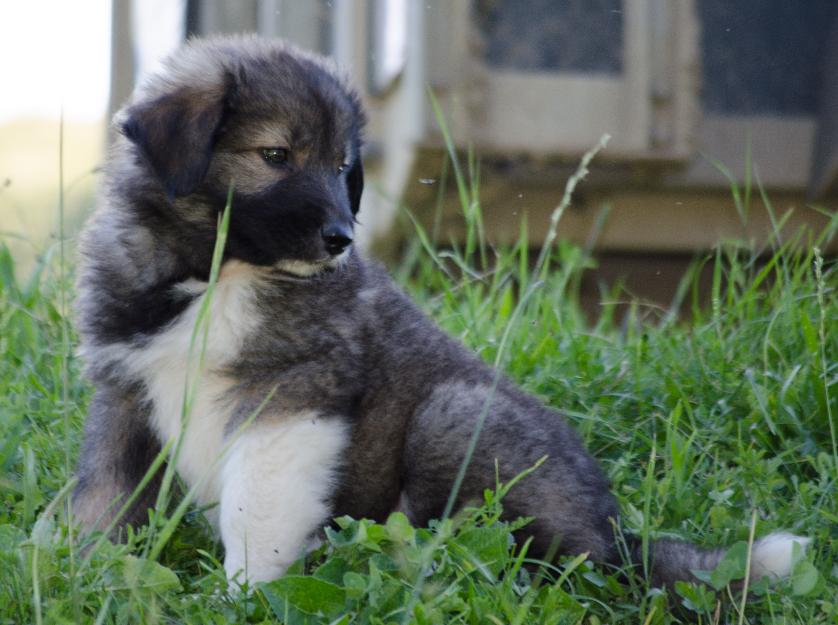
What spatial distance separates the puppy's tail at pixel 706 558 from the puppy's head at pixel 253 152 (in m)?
1.05

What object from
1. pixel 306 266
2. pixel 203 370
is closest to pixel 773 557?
pixel 306 266

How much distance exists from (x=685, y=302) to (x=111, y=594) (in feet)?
16.5

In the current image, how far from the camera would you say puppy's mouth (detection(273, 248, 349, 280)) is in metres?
3.03

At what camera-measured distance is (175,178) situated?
9.77ft

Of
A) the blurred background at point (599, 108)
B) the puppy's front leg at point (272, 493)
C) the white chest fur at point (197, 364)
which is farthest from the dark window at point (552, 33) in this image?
the puppy's front leg at point (272, 493)

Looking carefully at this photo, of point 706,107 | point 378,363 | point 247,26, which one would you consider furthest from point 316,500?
point 247,26

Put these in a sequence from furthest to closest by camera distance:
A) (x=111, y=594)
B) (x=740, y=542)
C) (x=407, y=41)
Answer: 1. (x=407, y=41)
2. (x=740, y=542)
3. (x=111, y=594)

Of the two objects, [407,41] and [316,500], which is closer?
[316,500]

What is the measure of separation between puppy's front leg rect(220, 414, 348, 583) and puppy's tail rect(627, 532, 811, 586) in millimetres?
819

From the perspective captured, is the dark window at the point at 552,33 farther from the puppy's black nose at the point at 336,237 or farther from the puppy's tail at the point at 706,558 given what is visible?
the puppy's tail at the point at 706,558

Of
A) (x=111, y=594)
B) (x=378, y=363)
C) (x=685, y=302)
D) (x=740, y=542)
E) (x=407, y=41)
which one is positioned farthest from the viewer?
(x=685, y=302)

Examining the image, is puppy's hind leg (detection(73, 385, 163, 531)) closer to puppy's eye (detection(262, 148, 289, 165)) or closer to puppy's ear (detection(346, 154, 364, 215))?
puppy's eye (detection(262, 148, 289, 165))

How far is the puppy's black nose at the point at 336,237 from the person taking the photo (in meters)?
2.98

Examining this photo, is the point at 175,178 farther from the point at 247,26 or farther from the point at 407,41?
the point at 247,26
